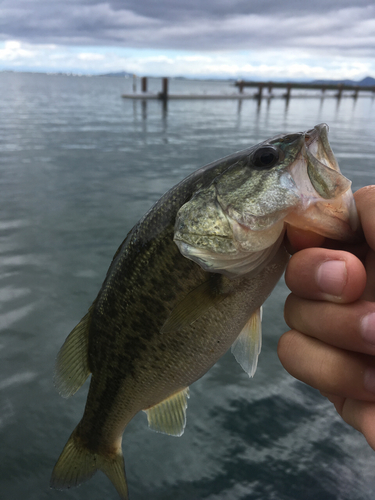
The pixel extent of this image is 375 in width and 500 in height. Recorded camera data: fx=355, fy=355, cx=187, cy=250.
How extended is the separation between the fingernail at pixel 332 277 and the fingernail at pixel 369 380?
13.1 inches

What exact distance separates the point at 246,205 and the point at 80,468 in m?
1.78

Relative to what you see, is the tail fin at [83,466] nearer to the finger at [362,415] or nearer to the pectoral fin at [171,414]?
the pectoral fin at [171,414]

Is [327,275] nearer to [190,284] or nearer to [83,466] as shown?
[190,284]

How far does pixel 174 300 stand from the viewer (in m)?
1.60

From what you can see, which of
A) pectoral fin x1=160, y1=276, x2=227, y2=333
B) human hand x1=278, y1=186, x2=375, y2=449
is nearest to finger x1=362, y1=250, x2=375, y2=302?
human hand x1=278, y1=186, x2=375, y2=449

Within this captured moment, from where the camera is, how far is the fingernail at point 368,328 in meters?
1.22

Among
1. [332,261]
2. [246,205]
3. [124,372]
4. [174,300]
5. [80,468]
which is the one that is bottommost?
[80,468]

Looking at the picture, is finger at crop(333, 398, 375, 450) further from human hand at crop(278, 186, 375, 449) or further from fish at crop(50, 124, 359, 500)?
fish at crop(50, 124, 359, 500)

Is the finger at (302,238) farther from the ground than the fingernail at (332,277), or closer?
farther from the ground

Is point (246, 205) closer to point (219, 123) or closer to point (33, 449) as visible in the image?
point (33, 449)

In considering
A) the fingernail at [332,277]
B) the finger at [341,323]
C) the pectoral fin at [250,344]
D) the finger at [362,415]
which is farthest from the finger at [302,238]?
the finger at [362,415]

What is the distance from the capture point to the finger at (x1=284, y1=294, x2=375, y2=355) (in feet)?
4.10

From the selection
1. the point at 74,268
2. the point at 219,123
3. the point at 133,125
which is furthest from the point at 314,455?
the point at 219,123

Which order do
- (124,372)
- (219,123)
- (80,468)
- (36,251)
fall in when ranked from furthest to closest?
(219,123)
(36,251)
(80,468)
(124,372)
